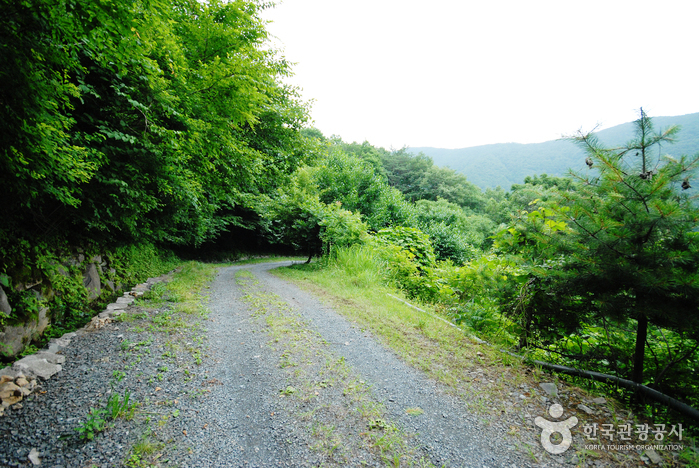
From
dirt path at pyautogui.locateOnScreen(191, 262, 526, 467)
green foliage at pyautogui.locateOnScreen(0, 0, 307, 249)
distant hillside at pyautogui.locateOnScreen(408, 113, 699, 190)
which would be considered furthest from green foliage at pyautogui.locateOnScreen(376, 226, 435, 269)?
distant hillside at pyautogui.locateOnScreen(408, 113, 699, 190)

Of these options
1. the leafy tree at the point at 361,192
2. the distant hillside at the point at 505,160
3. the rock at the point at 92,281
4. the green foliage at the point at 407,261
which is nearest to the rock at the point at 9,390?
the rock at the point at 92,281

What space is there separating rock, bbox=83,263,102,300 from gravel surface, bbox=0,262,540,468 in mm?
1349

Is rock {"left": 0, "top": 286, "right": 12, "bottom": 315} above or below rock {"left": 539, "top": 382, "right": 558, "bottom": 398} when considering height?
above

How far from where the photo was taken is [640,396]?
2.36 m

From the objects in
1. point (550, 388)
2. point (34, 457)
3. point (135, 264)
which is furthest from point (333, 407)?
point (135, 264)

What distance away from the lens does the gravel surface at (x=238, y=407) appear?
1812 mm

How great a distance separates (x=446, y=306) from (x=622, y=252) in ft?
10.6

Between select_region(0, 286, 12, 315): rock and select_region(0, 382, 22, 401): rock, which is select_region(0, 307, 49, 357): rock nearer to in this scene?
select_region(0, 286, 12, 315): rock

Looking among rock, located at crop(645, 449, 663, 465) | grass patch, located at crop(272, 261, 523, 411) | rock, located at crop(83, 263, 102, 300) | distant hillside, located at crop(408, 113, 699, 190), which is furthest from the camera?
distant hillside, located at crop(408, 113, 699, 190)

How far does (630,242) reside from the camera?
229cm

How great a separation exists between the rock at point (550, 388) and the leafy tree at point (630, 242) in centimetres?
59

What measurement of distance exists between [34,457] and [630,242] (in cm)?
447

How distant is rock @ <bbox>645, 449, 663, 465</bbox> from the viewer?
70.2 inches

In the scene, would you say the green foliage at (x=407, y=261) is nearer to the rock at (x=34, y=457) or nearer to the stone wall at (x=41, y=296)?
the rock at (x=34, y=457)
